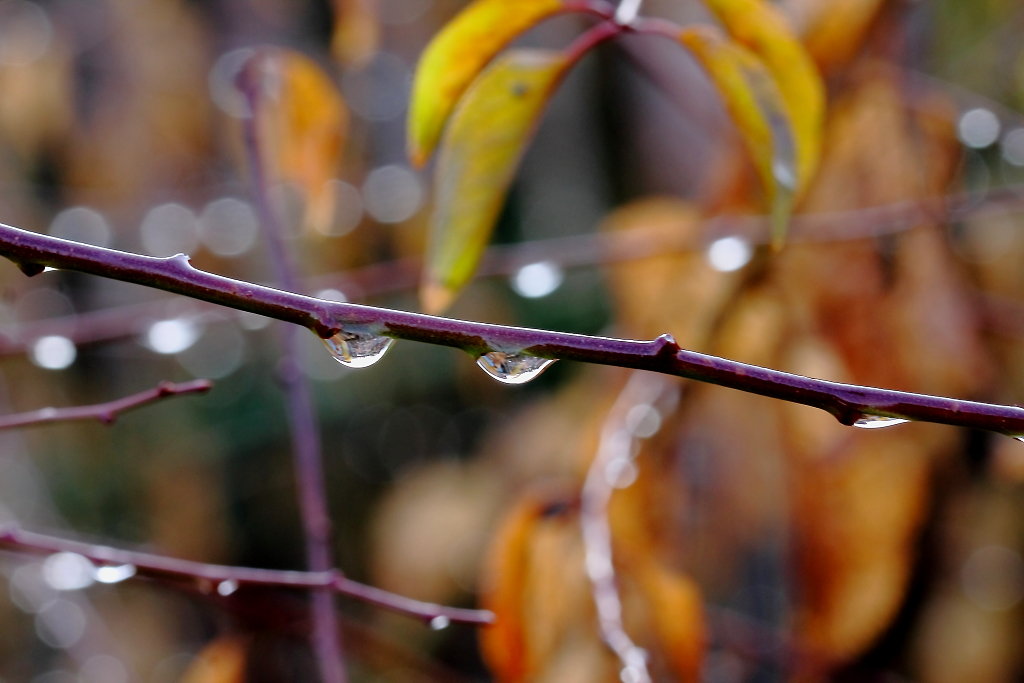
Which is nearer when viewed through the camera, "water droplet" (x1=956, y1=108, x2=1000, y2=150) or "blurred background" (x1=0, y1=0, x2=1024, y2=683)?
"blurred background" (x1=0, y1=0, x2=1024, y2=683)

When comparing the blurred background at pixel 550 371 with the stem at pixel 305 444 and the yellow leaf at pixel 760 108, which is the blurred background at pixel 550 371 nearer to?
the stem at pixel 305 444

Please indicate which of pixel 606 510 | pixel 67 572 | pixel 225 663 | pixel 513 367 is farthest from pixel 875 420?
Answer: pixel 67 572

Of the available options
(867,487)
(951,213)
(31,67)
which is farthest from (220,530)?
(951,213)

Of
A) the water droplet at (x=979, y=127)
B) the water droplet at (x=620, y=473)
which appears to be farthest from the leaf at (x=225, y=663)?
the water droplet at (x=979, y=127)

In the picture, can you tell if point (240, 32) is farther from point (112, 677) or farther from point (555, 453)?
point (112, 677)

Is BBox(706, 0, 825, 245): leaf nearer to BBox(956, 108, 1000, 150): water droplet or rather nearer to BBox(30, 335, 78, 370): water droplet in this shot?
BBox(956, 108, 1000, 150): water droplet

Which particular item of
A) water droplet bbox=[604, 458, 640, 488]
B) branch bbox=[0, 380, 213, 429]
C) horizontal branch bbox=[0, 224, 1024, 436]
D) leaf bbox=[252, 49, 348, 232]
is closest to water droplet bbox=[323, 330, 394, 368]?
horizontal branch bbox=[0, 224, 1024, 436]

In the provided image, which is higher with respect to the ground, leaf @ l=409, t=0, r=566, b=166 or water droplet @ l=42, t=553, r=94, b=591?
leaf @ l=409, t=0, r=566, b=166
